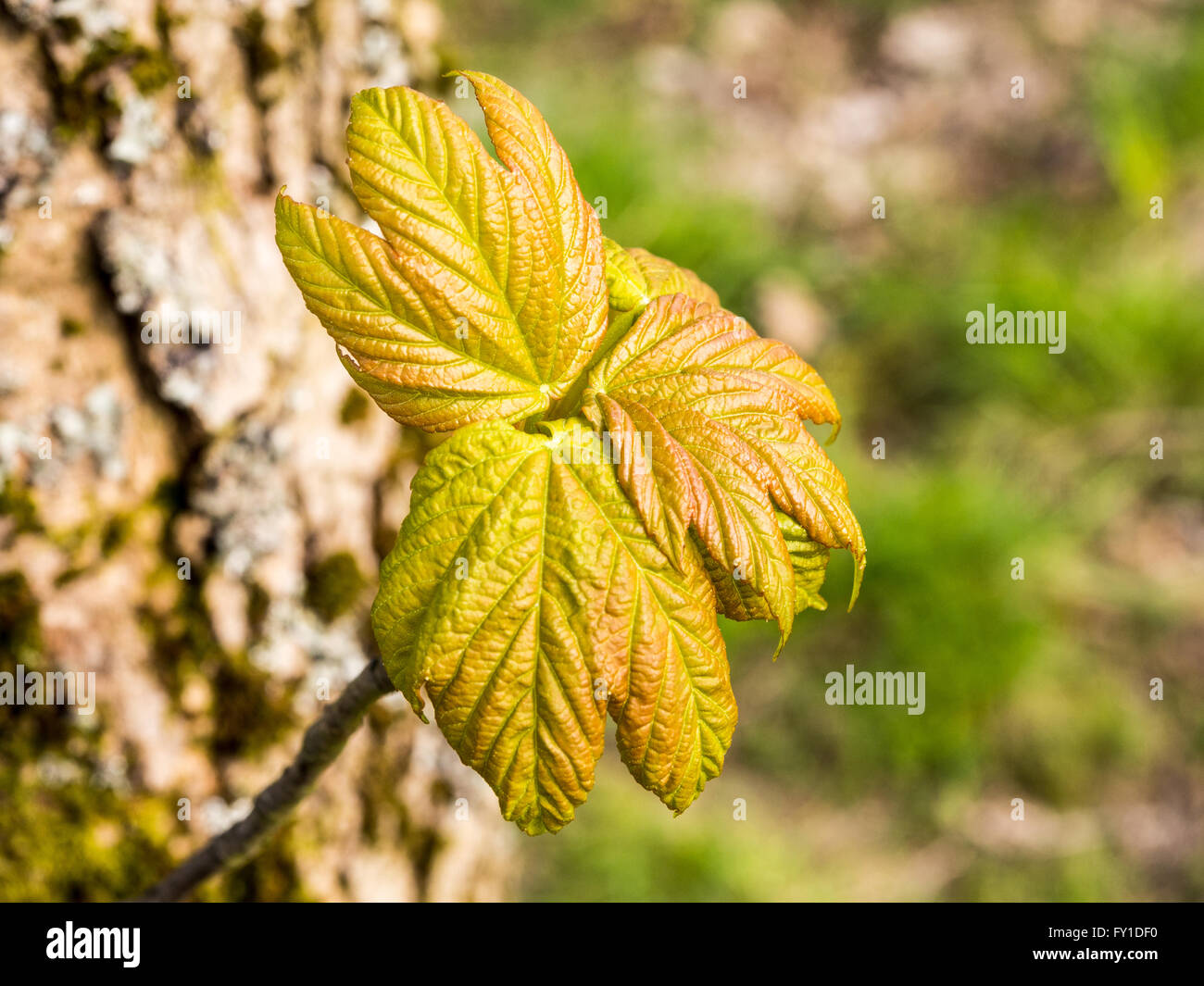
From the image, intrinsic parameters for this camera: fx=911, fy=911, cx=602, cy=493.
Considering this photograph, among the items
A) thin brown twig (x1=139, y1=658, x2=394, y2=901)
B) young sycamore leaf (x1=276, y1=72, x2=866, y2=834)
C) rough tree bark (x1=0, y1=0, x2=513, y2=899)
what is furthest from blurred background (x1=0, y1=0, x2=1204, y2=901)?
young sycamore leaf (x1=276, y1=72, x2=866, y2=834)

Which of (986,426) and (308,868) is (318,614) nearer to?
(308,868)

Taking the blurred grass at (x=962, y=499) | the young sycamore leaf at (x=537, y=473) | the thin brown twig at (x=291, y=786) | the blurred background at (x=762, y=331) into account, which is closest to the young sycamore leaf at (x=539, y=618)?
the young sycamore leaf at (x=537, y=473)

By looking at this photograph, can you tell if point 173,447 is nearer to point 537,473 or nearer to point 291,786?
point 291,786

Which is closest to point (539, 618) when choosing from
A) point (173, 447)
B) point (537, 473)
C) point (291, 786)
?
point (537, 473)

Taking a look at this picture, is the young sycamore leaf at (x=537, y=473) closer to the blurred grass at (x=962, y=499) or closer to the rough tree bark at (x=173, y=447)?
the rough tree bark at (x=173, y=447)

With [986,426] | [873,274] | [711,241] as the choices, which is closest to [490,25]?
[711,241]

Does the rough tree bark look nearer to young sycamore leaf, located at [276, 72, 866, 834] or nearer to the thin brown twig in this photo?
the thin brown twig
